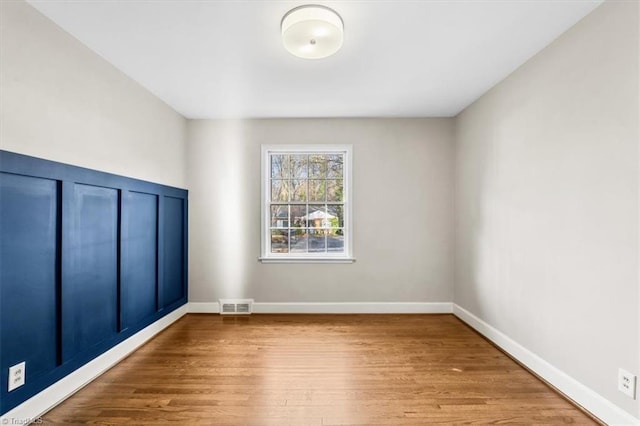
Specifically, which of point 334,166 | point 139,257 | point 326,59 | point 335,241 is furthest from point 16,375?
point 334,166

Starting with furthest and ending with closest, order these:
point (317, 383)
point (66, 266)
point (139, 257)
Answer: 1. point (139, 257)
2. point (317, 383)
3. point (66, 266)

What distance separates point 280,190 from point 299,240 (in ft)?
2.31

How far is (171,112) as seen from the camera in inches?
141

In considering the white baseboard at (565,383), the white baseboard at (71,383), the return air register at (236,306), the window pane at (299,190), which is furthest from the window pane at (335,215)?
the white baseboard at (71,383)

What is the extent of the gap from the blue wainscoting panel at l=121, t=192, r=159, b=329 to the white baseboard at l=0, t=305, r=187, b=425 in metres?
0.19

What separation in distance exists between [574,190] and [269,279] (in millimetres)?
3184

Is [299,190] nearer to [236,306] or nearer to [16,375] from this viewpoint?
[236,306]

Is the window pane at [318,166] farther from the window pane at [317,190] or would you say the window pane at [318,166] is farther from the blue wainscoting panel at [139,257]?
the blue wainscoting panel at [139,257]

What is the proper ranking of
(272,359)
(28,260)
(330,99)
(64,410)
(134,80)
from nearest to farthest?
(28,260) < (64,410) < (272,359) < (134,80) < (330,99)

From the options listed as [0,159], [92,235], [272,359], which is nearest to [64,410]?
[92,235]

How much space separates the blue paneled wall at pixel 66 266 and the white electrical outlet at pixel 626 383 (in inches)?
135

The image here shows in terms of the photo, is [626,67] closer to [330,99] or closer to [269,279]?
[330,99]

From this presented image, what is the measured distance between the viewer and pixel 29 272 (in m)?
1.85

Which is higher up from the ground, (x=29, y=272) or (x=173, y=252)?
(x=29, y=272)
